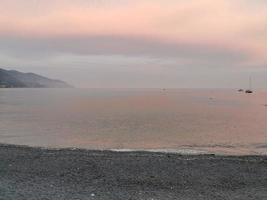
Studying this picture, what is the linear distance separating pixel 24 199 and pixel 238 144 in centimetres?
3037

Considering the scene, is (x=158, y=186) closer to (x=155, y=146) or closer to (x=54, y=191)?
(x=54, y=191)

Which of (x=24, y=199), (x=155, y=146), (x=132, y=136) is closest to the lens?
(x=24, y=199)

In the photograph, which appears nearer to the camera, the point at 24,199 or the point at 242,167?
the point at 24,199

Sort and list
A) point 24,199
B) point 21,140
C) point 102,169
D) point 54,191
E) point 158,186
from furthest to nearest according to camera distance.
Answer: point 21,140 → point 102,169 → point 158,186 → point 54,191 → point 24,199

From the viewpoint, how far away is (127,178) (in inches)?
650

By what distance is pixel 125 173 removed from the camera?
17547 mm

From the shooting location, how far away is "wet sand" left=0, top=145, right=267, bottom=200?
13.7m

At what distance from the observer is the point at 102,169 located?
59.9 feet

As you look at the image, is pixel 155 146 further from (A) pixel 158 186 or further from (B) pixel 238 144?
(A) pixel 158 186

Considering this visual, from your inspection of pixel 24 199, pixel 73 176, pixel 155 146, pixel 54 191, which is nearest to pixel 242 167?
pixel 73 176

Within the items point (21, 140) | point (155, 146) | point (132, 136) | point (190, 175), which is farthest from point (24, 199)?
point (132, 136)

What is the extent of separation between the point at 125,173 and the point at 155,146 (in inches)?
805

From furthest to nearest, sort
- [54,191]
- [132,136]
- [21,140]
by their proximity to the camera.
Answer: [132,136]
[21,140]
[54,191]

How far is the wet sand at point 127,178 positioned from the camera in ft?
45.1
